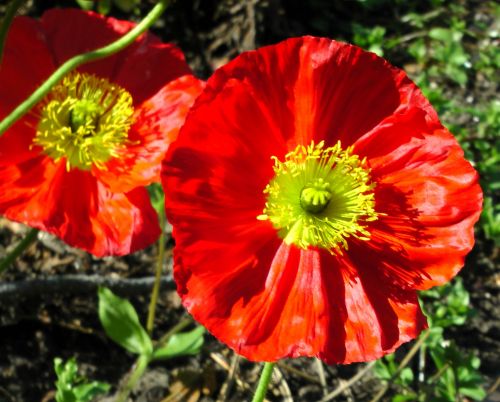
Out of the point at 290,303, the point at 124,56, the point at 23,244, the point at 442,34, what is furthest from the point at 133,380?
the point at 442,34

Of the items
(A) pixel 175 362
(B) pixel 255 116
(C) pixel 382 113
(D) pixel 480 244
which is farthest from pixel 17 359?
(D) pixel 480 244

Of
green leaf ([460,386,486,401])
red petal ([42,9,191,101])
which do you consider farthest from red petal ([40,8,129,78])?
green leaf ([460,386,486,401])

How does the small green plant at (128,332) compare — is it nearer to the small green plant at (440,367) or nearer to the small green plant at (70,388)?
the small green plant at (70,388)

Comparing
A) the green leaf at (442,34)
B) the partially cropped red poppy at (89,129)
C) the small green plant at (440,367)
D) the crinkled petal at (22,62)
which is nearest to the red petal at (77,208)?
the partially cropped red poppy at (89,129)

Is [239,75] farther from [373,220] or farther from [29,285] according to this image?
[29,285]

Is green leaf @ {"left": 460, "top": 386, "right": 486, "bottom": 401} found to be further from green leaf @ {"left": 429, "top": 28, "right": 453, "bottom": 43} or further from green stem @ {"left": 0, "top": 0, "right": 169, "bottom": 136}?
green leaf @ {"left": 429, "top": 28, "right": 453, "bottom": 43}

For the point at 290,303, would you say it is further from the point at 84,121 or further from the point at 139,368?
the point at 84,121
